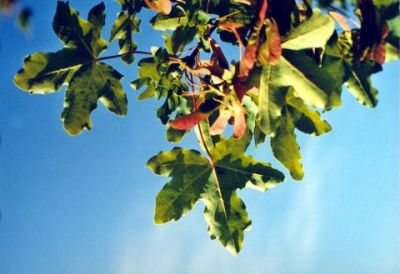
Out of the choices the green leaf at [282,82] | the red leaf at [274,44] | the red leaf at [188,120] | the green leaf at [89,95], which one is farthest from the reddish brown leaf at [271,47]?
the green leaf at [89,95]

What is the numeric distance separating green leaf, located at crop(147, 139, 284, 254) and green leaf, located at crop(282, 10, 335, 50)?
0.64m

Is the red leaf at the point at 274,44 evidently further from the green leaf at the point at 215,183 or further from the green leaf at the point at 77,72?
the green leaf at the point at 77,72

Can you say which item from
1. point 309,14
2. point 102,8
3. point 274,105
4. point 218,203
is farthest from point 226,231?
point 102,8

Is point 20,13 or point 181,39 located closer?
point 20,13

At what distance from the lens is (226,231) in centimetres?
188

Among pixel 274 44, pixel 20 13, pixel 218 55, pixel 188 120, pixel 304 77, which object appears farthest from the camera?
pixel 218 55

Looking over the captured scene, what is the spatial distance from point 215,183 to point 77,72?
2.69ft

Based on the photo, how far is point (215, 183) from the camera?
6.54 feet

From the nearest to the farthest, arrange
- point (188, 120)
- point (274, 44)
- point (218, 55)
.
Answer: point (274, 44)
point (188, 120)
point (218, 55)

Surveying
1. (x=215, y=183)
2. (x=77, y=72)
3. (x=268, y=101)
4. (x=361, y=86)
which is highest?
(x=77, y=72)

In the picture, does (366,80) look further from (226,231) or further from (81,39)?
(81,39)

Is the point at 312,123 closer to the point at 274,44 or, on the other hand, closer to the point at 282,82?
the point at 282,82

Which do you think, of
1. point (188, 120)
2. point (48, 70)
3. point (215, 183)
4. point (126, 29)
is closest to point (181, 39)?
point (188, 120)

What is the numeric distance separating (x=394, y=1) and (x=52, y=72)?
4.48 ft
